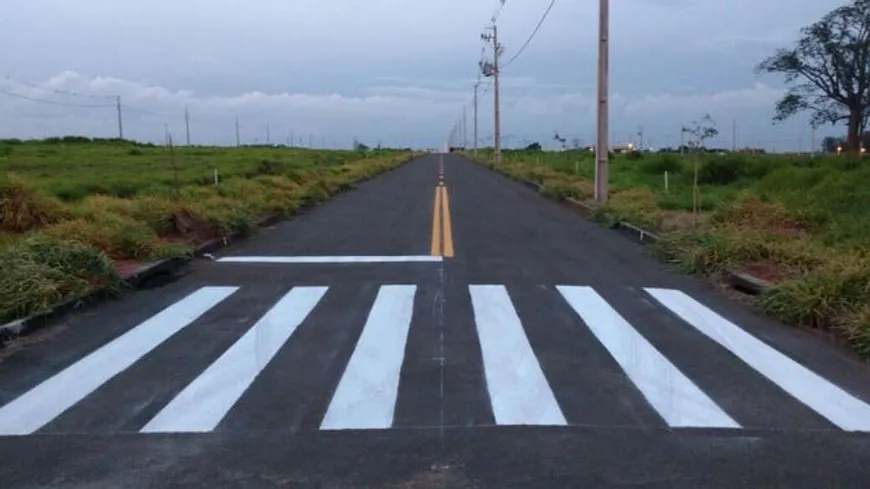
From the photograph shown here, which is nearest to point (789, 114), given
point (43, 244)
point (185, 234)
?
point (185, 234)

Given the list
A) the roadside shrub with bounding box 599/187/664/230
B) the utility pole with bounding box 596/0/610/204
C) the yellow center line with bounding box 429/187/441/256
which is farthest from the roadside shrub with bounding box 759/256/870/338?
the utility pole with bounding box 596/0/610/204

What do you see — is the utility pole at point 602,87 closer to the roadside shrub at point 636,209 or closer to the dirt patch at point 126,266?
the roadside shrub at point 636,209

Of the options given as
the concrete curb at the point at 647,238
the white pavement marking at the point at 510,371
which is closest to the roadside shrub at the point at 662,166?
the concrete curb at the point at 647,238

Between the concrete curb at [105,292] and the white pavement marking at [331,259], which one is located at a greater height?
the concrete curb at [105,292]

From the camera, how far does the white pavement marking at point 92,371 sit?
6.32 meters

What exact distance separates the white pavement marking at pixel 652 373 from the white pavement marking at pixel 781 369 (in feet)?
2.44

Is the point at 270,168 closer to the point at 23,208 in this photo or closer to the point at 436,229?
the point at 436,229

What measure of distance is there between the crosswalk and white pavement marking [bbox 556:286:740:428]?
2 cm

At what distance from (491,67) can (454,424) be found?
223 ft

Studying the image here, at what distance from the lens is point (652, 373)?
24.4 ft

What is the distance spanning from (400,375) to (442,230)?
465 inches

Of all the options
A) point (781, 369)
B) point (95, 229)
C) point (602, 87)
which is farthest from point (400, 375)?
point (602, 87)

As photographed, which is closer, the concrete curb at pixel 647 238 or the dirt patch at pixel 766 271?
the concrete curb at pixel 647 238

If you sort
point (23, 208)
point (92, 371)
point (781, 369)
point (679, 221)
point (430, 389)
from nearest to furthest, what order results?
point (430, 389) < point (92, 371) < point (781, 369) < point (23, 208) < point (679, 221)
